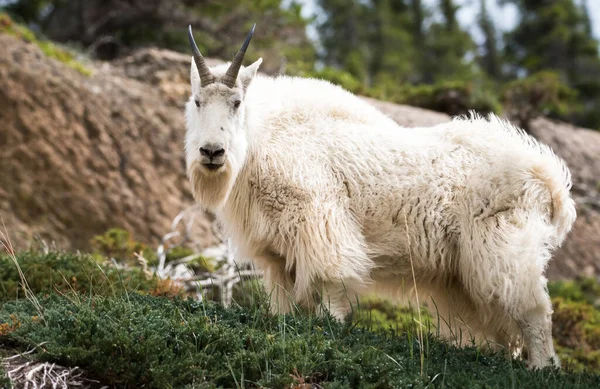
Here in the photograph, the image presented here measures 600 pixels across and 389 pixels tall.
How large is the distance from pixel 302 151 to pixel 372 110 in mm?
1044

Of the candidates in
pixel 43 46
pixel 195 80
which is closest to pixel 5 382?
pixel 195 80

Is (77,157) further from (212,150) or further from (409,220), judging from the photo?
(409,220)

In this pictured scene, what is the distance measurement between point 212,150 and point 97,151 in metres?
5.37

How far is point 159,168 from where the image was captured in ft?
34.7

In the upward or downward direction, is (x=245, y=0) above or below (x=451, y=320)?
above

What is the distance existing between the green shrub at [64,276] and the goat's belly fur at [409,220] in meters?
0.98

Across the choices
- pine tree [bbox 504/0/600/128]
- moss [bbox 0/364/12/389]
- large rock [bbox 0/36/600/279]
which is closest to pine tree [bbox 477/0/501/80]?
pine tree [bbox 504/0/600/128]

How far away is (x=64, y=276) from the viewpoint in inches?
232

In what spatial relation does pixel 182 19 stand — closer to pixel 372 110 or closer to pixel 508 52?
pixel 372 110

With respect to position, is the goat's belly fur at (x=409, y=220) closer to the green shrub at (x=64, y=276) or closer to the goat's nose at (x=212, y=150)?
the goat's nose at (x=212, y=150)

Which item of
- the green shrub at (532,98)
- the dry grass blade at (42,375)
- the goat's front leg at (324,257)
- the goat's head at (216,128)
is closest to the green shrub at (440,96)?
the green shrub at (532,98)

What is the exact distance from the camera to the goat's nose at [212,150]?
17.6 ft

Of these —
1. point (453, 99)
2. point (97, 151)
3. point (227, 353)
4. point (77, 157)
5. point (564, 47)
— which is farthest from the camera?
point (564, 47)

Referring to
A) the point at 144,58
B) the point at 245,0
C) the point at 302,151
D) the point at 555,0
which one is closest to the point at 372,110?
the point at 302,151
